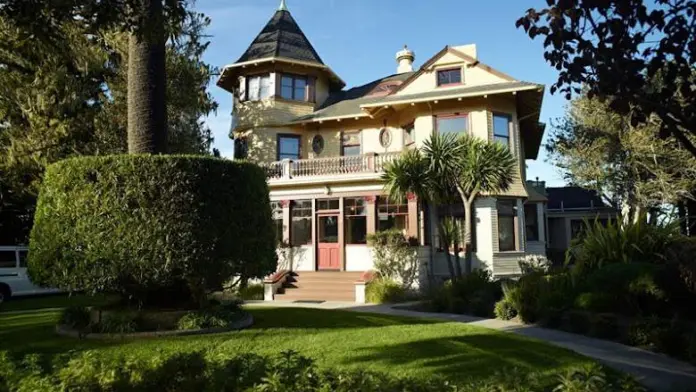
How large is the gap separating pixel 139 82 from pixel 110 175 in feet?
7.98

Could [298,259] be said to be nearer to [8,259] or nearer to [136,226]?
[8,259]

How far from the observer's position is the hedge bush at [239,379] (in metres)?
3.92

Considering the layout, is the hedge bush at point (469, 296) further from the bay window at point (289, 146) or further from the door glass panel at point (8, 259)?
the door glass panel at point (8, 259)

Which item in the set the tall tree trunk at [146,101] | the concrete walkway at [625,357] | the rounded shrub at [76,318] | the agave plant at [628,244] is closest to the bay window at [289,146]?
the tall tree trunk at [146,101]

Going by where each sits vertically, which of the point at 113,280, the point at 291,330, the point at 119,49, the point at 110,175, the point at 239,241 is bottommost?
the point at 291,330

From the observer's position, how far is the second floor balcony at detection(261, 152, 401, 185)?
2009cm

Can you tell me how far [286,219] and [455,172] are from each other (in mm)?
7914

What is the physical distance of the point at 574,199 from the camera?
36688 mm

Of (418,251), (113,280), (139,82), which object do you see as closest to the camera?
(113,280)

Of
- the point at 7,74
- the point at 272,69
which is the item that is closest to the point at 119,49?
the point at 7,74

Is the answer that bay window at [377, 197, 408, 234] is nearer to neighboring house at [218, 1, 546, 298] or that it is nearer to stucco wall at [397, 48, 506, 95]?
neighboring house at [218, 1, 546, 298]

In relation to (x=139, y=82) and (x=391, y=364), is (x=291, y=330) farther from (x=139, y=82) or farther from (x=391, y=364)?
(x=139, y=82)

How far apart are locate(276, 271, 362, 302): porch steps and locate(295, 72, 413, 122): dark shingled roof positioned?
23.9ft

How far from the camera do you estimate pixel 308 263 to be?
2056 centimetres
